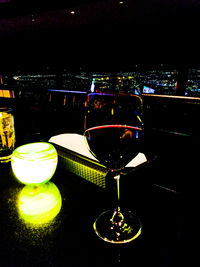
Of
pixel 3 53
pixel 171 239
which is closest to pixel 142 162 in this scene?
pixel 171 239

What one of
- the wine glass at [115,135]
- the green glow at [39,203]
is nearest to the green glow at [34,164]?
the green glow at [39,203]

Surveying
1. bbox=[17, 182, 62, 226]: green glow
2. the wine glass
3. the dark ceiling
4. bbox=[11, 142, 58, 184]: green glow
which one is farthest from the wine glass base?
the dark ceiling

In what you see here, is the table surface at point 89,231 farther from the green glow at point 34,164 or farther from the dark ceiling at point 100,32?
the dark ceiling at point 100,32

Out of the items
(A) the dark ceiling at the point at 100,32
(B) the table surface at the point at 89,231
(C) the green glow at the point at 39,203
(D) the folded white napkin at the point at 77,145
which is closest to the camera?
(B) the table surface at the point at 89,231

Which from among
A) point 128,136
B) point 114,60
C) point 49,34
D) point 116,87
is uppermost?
point 49,34

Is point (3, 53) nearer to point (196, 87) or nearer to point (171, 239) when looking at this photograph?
point (196, 87)

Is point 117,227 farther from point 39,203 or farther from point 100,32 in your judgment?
point 100,32

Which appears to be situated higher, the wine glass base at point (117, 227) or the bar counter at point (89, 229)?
the bar counter at point (89, 229)
